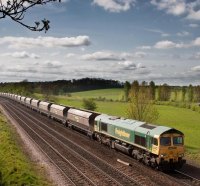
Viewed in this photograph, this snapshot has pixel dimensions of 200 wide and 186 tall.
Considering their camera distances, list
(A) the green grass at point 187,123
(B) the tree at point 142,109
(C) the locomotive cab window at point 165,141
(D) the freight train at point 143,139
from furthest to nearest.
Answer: (B) the tree at point 142,109
(A) the green grass at point 187,123
(D) the freight train at point 143,139
(C) the locomotive cab window at point 165,141

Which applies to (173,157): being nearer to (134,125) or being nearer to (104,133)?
(134,125)

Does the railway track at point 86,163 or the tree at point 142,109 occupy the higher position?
the tree at point 142,109

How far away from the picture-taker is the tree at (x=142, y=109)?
54438 millimetres

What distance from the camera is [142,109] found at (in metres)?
55.0

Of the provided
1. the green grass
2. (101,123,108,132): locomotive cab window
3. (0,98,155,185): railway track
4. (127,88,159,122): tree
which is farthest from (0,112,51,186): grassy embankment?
(127,88,159,122): tree

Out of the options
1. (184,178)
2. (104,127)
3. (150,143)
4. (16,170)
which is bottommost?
(184,178)

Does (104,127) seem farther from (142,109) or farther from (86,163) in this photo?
(142,109)

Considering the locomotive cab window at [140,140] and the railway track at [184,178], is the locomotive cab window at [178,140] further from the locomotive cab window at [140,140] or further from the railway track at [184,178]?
the locomotive cab window at [140,140]

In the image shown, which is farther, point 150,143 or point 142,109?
point 142,109

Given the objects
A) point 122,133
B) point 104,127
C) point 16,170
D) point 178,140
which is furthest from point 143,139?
point 16,170

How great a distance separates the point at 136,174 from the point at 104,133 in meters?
11.9

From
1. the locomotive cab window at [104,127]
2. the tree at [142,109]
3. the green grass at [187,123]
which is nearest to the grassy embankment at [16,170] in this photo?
the locomotive cab window at [104,127]

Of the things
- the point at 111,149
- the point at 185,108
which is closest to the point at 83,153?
the point at 111,149

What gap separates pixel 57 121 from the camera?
6644cm
